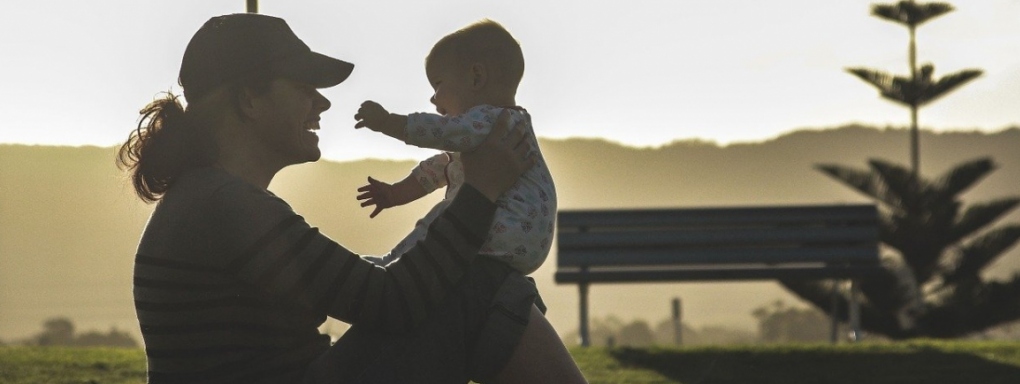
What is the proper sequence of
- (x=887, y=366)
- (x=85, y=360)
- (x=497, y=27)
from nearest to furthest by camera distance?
(x=497, y=27), (x=887, y=366), (x=85, y=360)

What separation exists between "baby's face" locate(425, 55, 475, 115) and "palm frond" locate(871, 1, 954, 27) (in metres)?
20.2

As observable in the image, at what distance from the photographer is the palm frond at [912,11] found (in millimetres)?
22406

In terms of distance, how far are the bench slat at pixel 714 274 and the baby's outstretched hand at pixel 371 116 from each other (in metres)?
6.29

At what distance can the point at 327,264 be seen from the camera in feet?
8.93

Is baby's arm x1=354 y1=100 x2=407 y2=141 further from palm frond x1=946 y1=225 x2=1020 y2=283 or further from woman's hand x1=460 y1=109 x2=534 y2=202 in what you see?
palm frond x1=946 y1=225 x2=1020 y2=283

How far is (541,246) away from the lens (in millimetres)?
3152

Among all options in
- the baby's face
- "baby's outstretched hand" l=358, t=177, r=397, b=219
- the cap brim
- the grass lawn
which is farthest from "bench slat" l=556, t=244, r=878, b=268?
the cap brim

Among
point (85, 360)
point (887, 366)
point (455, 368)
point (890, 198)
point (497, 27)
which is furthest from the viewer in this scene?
point (890, 198)

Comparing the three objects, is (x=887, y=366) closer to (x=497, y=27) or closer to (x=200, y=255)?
(x=497, y=27)

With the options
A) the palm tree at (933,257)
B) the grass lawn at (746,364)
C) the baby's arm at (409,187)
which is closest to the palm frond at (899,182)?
the palm tree at (933,257)

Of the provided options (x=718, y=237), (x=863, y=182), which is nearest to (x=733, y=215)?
(x=718, y=237)

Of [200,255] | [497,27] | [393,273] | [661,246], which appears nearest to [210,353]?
[200,255]

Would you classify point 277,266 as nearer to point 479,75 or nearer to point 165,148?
point 165,148

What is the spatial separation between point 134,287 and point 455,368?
2.22 feet
